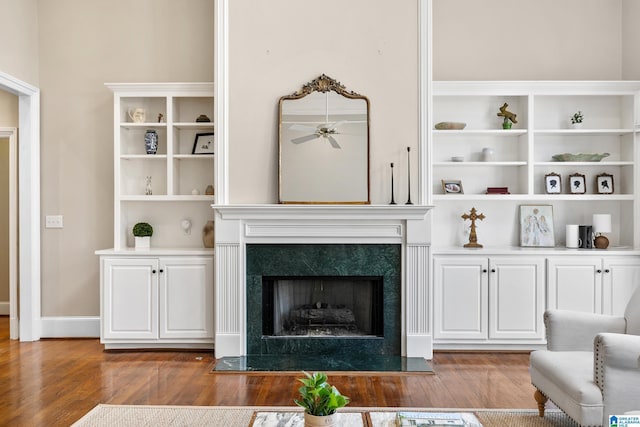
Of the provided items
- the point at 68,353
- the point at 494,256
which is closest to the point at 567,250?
the point at 494,256

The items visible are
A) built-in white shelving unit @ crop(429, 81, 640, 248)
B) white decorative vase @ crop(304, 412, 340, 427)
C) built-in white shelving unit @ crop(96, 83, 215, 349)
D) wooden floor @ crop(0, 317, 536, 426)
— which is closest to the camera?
white decorative vase @ crop(304, 412, 340, 427)

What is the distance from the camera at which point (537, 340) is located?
4.57 meters

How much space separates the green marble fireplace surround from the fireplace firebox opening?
3.6 inches

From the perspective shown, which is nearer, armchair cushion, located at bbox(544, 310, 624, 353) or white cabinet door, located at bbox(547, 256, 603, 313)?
armchair cushion, located at bbox(544, 310, 624, 353)

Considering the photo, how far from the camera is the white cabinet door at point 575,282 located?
4.55 meters

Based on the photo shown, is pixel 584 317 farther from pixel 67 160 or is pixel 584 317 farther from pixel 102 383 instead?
pixel 67 160

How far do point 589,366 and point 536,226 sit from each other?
2.39 meters

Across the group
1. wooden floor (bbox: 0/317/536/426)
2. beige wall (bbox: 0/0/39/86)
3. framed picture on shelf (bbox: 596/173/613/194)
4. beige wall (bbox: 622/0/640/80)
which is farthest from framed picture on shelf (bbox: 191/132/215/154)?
beige wall (bbox: 622/0/640/80)

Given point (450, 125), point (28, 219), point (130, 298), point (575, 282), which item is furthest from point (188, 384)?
point (575, 282)

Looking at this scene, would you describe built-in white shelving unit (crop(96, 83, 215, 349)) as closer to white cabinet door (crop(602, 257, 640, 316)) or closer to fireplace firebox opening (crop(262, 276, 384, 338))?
fireplace firebox opening (crop(262, 276, 384, 338))

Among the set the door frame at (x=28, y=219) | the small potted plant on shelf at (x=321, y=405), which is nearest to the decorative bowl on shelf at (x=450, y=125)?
the small potted plant on shelf at (x=321, y=405)

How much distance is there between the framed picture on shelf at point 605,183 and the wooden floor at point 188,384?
1745mm

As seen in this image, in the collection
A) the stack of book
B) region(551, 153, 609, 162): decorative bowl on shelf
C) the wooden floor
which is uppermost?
region(551, 153, 609, 162): decorative bowl on shelf

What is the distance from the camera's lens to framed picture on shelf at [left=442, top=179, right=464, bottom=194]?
4.96 metres
